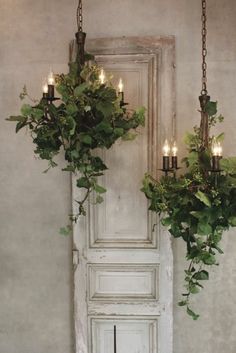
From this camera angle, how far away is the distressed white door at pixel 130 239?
2.19m

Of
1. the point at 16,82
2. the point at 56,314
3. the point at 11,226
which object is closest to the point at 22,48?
the point at 16,82

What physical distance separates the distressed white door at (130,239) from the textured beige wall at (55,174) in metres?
0.09

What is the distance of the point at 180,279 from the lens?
229 centimetres

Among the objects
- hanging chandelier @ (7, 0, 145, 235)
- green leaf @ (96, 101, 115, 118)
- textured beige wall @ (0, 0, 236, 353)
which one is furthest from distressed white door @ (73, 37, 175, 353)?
green leaf @ (96, 101, 115, 118)

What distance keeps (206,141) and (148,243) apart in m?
0.69

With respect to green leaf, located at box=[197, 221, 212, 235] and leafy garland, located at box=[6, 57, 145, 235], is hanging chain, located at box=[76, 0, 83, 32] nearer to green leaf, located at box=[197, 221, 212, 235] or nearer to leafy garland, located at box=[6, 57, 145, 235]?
leafy garland, located at box=[6, 57, 145, 235]

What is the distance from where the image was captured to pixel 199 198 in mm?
1737

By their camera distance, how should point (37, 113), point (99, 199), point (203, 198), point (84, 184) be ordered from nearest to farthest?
point (203, 198) → point (37, 113) → point (84, 184) → point (99, 199)

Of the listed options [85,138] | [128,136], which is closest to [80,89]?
[85,138]

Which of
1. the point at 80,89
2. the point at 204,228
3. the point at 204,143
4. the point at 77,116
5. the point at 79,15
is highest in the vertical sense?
the point at 79,15

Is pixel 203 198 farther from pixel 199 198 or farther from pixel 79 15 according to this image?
pixel 79 15

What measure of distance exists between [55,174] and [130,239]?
1.85 ft

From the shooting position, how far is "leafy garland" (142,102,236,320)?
69.5 inches

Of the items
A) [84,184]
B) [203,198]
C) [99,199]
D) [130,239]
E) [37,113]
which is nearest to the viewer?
[203,198]
